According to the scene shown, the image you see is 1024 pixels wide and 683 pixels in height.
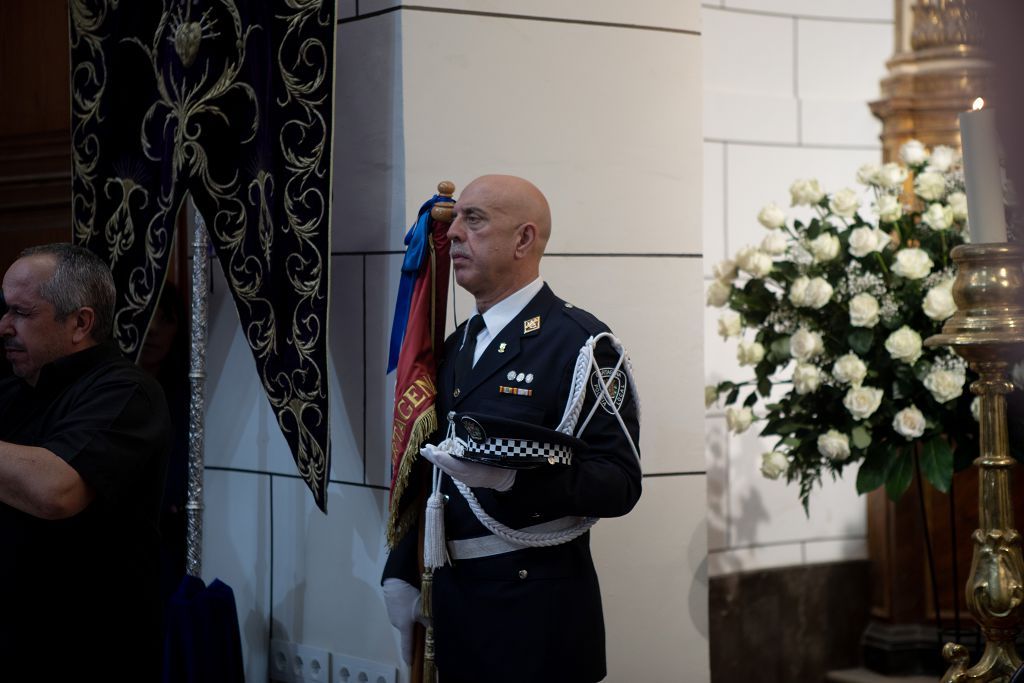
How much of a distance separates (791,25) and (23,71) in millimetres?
2694

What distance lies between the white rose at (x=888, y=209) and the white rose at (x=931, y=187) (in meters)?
0.07

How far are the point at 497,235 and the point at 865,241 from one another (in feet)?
3.87

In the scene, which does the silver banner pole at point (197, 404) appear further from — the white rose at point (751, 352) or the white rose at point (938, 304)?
the white rose at point (938, 304)

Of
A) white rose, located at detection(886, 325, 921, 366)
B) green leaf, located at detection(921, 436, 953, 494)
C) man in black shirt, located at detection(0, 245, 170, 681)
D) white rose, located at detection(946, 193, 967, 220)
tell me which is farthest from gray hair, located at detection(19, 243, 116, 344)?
white rose, located at detection(946, 193, 967, 220)

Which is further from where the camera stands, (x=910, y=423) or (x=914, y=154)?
(x=914, y=154)

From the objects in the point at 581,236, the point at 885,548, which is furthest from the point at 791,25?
the point at 885,548

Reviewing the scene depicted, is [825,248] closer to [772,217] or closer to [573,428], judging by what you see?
[772,217]

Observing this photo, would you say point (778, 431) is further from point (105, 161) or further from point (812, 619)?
point (105, 161)

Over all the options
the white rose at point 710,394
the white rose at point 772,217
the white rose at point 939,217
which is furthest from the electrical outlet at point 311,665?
the white rose at point 939,217

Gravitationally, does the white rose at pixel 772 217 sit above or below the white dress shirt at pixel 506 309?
above

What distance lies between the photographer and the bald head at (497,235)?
7.62 ft

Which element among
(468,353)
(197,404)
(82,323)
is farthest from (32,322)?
(468,353)

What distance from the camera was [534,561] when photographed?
2289 millimetres

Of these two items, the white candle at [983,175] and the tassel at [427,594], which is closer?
the white candle at [983,175]
